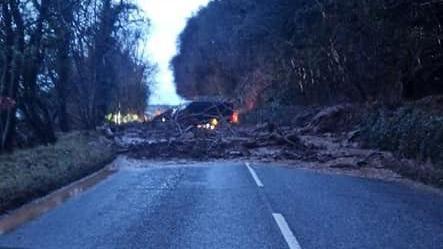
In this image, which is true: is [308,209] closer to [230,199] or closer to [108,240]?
[230,199]

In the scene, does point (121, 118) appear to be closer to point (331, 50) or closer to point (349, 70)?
point (331, 50)

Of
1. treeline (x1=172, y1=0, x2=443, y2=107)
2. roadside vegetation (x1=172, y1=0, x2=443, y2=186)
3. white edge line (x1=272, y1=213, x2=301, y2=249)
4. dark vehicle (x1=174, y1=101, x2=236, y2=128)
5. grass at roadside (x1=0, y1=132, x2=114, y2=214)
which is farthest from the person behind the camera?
dark vehicle (x1=174, y1=101, x2=236, y2=128)

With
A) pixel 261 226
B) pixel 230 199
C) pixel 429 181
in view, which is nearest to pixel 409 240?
pixel 261 226

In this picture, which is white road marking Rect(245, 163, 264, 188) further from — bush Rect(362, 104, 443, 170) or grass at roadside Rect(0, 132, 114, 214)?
bush Rect(362, 104, 443, 170)

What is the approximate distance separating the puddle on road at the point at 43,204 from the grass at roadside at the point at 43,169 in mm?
155

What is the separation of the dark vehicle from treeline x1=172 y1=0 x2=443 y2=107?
540 centimetres

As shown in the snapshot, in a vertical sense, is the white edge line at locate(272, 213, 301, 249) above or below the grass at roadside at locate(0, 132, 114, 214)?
below

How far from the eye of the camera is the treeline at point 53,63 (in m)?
19.8

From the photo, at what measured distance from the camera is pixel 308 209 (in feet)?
40.1

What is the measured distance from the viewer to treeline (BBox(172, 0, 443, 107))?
90.3ft

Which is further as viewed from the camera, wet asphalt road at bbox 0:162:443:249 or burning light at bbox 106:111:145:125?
burning light at bbox 106:111:145:125

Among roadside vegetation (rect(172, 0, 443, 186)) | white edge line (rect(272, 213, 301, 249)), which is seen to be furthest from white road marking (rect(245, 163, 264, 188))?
white edge line (rect(272, 213, 301, 249))

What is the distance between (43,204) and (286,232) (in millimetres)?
5167

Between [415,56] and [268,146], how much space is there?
7.30m
